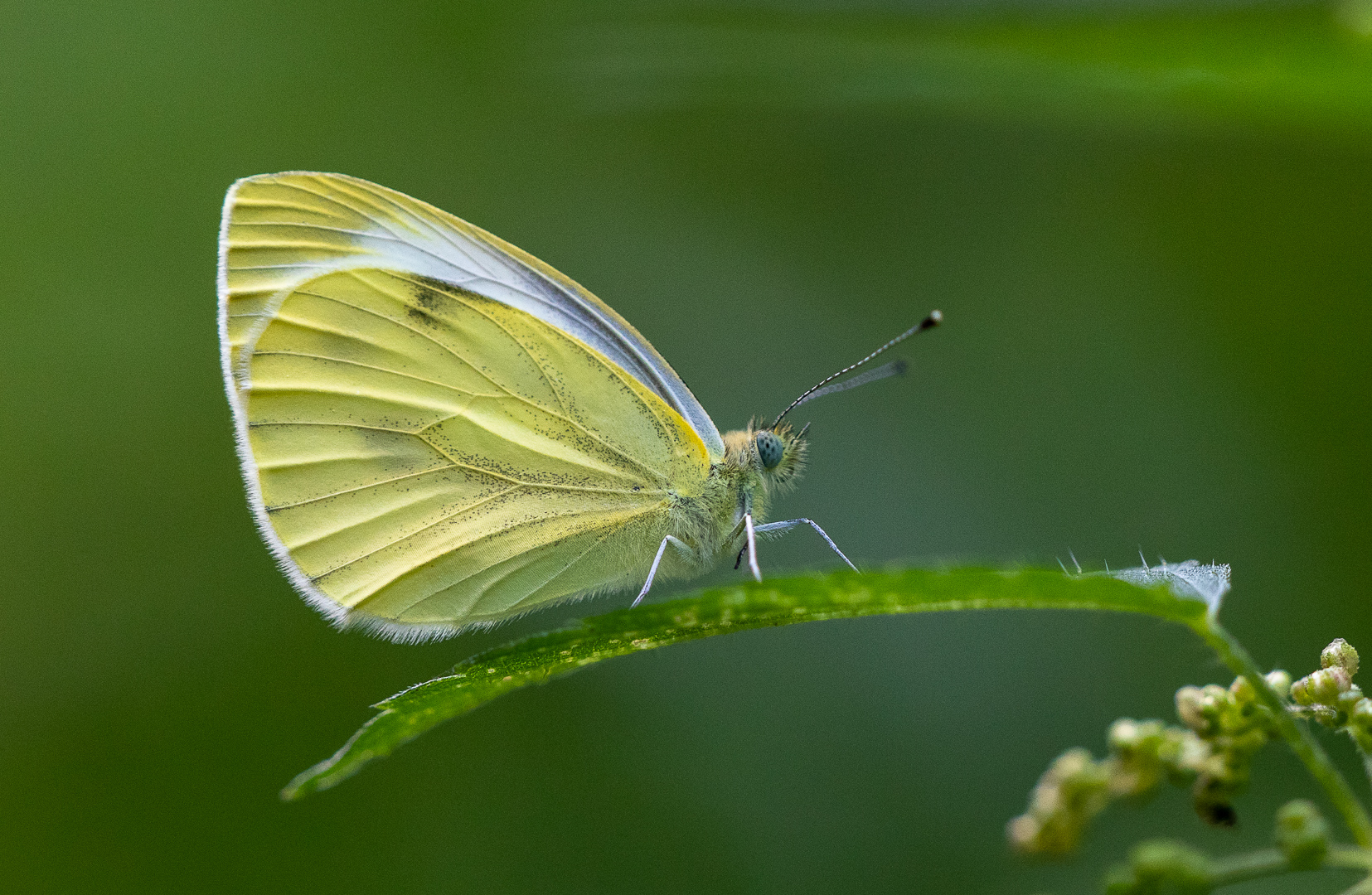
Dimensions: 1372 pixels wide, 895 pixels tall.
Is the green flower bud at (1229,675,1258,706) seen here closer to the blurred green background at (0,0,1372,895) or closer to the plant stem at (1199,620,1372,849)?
the plant stem at (1199,620,1372,849)

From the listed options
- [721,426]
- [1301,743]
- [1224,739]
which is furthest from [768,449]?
[721,426]

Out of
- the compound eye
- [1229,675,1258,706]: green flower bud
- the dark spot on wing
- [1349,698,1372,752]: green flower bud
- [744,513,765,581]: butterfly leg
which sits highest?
the dark spot on wing

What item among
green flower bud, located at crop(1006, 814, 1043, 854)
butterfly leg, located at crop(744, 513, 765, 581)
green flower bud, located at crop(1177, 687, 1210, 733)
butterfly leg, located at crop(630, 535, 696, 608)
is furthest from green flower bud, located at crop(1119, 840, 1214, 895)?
butterfly leg, located at crop(630, 535, 696, 608)

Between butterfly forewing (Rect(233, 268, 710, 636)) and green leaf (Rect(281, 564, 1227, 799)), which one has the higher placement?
butterfly forewing (Rect(233, 268, 710, 636))

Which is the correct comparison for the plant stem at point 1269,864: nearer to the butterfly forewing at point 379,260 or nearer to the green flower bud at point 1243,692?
the green flower bud at point 1243,692

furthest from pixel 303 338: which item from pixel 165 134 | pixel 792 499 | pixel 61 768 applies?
pixel 165 134

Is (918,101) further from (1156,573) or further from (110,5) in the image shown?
(110,5)

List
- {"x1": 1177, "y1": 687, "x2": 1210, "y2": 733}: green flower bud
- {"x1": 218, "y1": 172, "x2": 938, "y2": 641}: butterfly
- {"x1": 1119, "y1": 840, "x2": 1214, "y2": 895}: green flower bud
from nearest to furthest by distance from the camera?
{"x1": 1119, "y1": 840, "x2": 1214, "y2": 895}: green flower bud, {"x1": 1177, "y1": 687, "x2": 1210, "y2": 733}: green flower bud, {"x1": 218, "y1": 172, "x2": 938, "y2": 641}: butterfly

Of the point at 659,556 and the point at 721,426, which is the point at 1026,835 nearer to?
the point at 659,556
